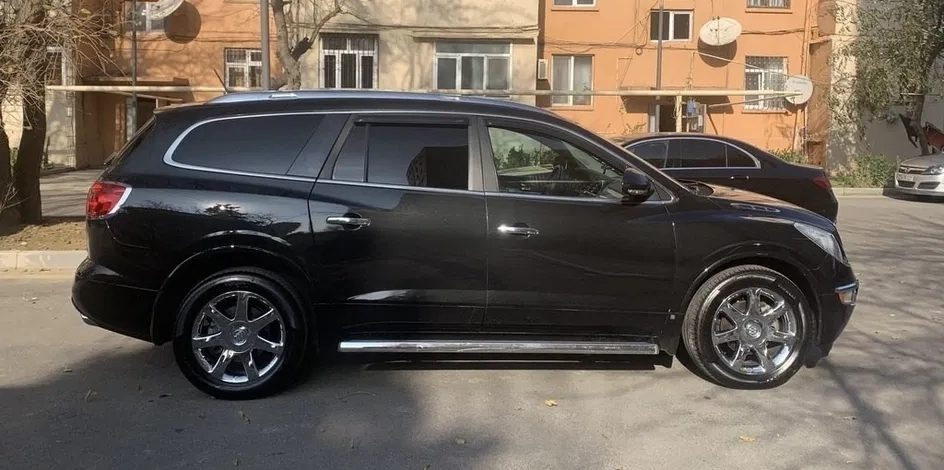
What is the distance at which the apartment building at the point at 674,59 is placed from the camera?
2528 cm

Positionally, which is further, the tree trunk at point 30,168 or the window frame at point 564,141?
the tree trunk at point 30,168

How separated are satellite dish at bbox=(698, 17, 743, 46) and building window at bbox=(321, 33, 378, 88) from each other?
972 cm

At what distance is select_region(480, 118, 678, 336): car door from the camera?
5.09 metres

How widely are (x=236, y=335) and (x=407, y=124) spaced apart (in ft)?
5.50

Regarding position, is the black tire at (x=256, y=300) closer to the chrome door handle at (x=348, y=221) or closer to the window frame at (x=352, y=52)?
the chrome door handle at (x=348, y=221)

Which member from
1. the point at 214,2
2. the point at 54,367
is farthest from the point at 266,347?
the point at 214,2

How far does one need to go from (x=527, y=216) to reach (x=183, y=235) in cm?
208

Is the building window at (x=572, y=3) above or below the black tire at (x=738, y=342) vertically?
above

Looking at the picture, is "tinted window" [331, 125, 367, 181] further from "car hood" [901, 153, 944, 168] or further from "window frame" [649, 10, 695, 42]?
"window frame" [649, 10, 695, 42]

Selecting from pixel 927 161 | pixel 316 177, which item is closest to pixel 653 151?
pixel 316 177

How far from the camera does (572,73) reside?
1006 inches

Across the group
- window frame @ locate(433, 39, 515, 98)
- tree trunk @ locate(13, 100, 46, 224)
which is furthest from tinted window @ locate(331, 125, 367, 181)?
window frame @ locate(433, 39, 515, 98)

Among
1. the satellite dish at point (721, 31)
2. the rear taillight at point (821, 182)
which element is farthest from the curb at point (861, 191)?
the rear taillight at point (821, 182)

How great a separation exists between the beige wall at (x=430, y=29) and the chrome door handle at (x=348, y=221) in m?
18.5
